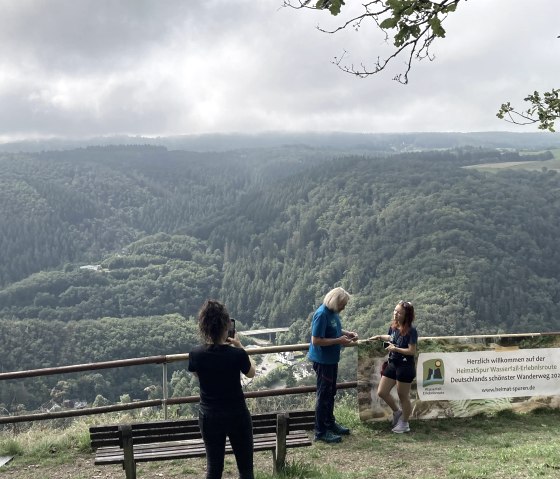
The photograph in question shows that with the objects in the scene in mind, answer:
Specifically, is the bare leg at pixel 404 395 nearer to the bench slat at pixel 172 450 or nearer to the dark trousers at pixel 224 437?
the bench slat at pixel 172 450

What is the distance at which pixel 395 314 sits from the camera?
21.0 feet

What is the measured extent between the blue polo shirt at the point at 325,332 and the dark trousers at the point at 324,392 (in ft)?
0.29

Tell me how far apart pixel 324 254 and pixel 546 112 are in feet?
438

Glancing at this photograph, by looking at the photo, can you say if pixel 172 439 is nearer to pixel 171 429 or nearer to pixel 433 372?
pixel 171 429

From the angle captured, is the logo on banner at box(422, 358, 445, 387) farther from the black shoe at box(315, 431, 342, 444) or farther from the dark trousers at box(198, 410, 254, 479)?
the dark trousers at box(198, 410, 254, 479)

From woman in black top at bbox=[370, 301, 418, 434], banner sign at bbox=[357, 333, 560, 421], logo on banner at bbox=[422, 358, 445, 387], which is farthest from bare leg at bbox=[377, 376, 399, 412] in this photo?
logo on banner at bbox=[422, 358, 445, 387]

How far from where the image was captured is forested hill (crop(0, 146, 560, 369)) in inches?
3420

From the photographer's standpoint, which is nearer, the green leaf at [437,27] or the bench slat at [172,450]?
the green leaf at [437,27]

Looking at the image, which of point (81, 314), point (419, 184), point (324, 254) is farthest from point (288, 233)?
point (81, 314)

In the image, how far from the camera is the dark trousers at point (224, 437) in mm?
3883

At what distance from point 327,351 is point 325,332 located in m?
0.22

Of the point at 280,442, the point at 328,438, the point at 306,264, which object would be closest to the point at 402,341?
the point at 328,438

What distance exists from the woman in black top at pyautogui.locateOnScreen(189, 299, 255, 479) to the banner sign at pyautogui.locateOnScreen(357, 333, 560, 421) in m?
3.23

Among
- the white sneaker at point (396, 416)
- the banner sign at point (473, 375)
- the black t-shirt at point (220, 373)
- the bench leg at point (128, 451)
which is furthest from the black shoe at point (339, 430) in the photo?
the black t-shirt at point (220, 373)
